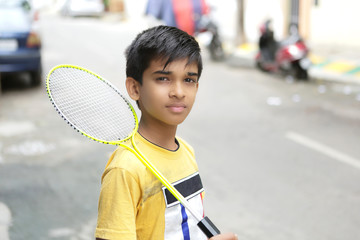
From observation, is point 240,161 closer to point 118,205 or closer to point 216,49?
point 118,205

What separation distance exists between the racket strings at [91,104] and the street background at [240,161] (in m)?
2.14

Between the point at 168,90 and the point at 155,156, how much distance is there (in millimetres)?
239

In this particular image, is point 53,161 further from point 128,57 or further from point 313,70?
point 313,70

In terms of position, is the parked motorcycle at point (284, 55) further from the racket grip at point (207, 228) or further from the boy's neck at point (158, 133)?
the racket grip at point (207, 228)

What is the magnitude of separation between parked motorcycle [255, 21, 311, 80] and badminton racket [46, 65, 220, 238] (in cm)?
820

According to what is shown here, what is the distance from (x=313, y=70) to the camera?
34.7 ft

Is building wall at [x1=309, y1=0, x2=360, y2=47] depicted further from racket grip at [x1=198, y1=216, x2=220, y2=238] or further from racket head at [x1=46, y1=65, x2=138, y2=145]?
racket grip at [x1=198, y1=216, x2=220, y2=238]

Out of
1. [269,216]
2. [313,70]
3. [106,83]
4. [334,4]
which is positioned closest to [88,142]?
[269,216]

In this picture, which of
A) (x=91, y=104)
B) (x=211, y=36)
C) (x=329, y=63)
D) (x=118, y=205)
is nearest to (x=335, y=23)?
(x=329, y=63)

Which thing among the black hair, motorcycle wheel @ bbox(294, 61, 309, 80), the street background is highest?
the black hair

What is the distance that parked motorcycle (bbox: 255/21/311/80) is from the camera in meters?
9.62

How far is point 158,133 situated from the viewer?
5.65 ft

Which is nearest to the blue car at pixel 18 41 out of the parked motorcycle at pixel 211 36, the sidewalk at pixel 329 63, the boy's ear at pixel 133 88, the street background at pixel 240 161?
the street background at pixel 240 161

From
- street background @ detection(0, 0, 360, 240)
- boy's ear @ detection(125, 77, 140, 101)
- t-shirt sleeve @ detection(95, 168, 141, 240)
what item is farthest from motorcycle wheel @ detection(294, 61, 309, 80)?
t-shirt sleeve @ detection(95, 168, 141, 240)
